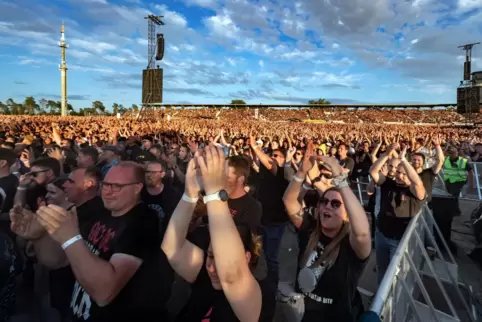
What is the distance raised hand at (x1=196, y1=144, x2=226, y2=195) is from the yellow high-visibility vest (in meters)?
7.38

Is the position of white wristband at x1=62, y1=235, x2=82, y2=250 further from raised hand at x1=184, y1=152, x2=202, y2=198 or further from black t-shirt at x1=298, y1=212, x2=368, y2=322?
black t-shirt at x1=298, y1=212, x2=368, y2=322

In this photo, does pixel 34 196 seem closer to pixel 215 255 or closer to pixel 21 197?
pixel 21 197

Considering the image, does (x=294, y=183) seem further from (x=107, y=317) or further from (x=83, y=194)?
(x=83, y=194)

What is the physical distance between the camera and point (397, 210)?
381 cm

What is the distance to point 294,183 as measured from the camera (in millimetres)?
2939

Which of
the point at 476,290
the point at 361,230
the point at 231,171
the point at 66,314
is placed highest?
the point at 231,171

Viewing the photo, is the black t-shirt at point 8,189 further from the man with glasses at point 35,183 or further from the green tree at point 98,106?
the green tree at point 98,106

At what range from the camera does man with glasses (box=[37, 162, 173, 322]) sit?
5.45 feet

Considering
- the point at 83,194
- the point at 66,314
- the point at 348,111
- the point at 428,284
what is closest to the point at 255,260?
the point at 66,314

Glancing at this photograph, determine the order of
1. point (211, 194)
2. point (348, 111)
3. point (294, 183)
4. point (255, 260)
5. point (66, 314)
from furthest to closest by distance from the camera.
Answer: point (348, 111)
point (294, 183)
point (66, 314)
point (255, 260)
point (211, 194)

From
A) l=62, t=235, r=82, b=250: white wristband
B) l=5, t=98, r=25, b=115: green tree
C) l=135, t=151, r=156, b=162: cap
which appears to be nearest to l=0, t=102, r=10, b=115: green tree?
l=5, t=98, r=25, b=115: green tree

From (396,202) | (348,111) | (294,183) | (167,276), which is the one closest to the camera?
(167,276)

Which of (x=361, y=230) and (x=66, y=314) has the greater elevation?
(x=361, y=230)

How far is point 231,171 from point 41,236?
1.64m
